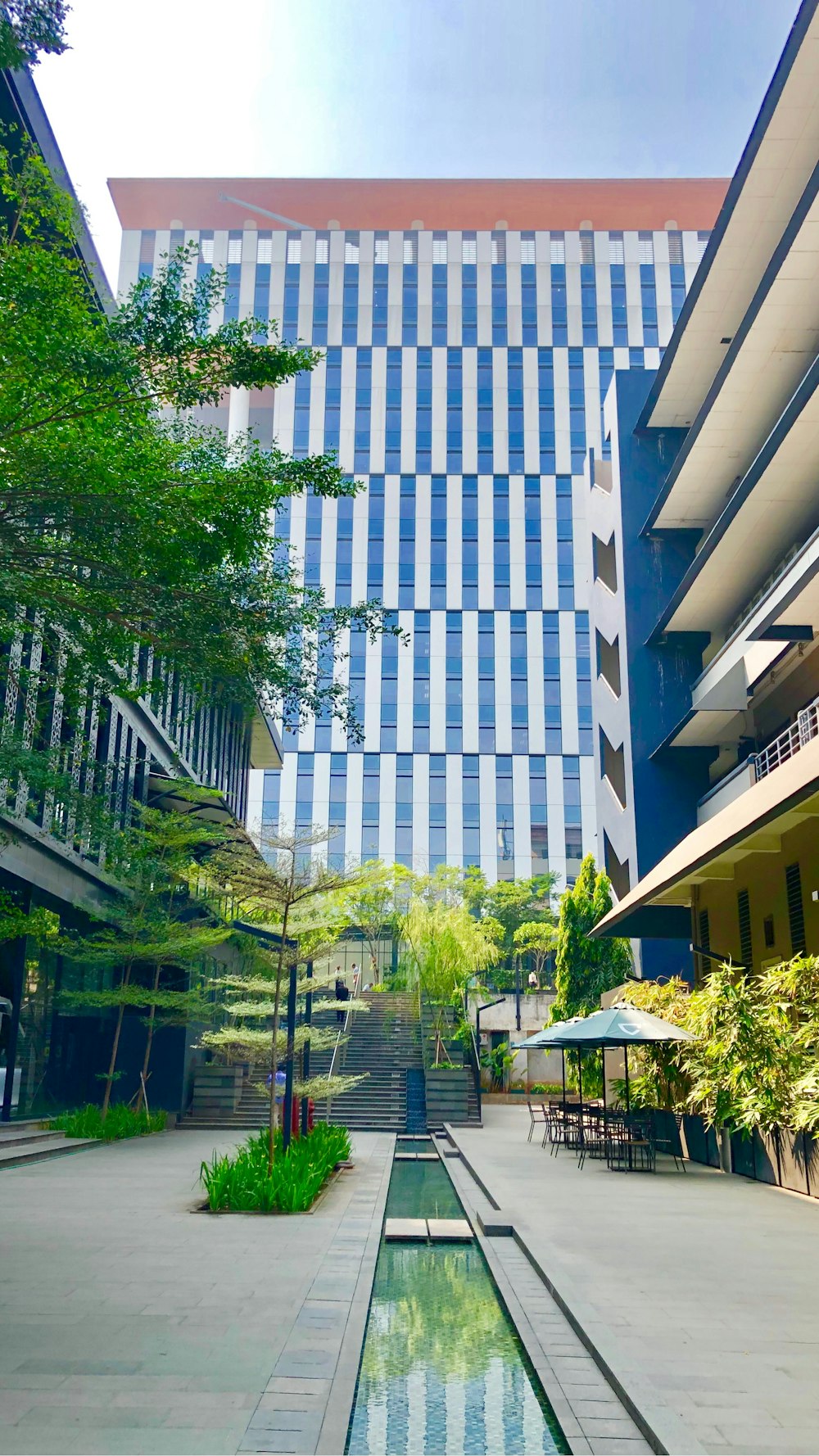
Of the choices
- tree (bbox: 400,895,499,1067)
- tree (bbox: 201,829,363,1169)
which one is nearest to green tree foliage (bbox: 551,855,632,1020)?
tree (bbox: 400,895,499,1067)

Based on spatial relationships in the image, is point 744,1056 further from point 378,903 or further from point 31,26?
point 378,903

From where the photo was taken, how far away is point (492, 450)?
73.9 m

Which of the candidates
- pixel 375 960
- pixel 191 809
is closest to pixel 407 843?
pixel 375 960

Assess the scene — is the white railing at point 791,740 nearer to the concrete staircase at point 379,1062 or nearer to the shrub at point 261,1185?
the shrub at point 261,1185

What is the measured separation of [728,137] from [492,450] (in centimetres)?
4673

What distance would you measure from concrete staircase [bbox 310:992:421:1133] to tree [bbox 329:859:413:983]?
19.3ft

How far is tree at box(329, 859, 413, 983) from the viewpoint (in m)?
44.2

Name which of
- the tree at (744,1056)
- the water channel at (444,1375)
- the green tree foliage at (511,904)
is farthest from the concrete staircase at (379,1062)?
the water channel at (444,1375)

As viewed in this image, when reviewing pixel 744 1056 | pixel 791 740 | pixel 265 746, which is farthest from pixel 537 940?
pixel 744 1056

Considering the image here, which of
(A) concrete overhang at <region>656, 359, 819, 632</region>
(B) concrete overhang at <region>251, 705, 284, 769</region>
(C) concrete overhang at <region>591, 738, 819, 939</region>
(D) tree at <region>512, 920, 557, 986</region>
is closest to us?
(C) concrete overhang at <region>591, 738, 819, 939</region>

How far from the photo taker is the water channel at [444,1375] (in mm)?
5105

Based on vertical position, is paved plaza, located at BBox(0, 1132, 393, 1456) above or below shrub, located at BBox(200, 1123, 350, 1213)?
below

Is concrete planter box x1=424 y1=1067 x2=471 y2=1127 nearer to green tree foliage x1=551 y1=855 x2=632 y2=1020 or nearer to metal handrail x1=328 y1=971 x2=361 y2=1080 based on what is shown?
metal handrail x1=328 y1=971 x2=361 y2=1080

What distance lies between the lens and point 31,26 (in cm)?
700
